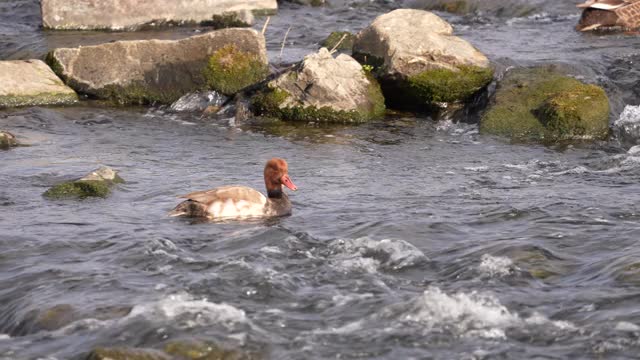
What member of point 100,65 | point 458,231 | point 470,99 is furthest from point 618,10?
point 458,231

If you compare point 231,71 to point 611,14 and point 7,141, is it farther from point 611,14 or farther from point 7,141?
point 611,14

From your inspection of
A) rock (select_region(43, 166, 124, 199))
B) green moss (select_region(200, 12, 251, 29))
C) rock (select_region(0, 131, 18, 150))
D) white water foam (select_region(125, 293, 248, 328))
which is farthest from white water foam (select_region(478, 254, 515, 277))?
green moss (select_region(200, 12, 251, 29))

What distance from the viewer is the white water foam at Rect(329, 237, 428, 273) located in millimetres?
8305

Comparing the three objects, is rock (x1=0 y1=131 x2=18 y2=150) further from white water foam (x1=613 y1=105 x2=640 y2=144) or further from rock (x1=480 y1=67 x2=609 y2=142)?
white water foam (x1=613 y1=105 x2=640 y2=144)

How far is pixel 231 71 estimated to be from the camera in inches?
563

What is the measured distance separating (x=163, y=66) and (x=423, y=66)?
11.3ft

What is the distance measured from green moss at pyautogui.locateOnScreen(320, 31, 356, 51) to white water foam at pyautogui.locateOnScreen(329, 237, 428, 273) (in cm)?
810

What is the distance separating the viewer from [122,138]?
13000 mm

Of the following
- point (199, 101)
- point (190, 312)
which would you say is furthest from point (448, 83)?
point (190, 312)

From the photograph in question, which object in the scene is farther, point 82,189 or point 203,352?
point 82,189

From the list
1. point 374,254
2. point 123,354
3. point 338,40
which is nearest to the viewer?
point 123,354

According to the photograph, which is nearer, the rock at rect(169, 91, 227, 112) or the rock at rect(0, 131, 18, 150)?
the rock at rect(0, 131, 18, 150)

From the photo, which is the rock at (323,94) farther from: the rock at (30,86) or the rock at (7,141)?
the rock at (7,141)

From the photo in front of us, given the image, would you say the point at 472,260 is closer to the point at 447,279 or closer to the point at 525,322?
the point at 447,279
